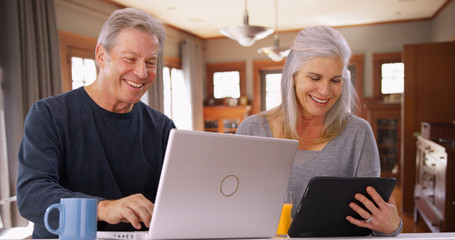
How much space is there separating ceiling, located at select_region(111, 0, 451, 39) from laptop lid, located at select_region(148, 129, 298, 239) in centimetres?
453

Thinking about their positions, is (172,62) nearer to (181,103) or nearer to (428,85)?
(181,103)

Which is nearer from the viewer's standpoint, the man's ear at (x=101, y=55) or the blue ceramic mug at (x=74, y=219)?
the blue ceramic mug at (x=74, y=219)

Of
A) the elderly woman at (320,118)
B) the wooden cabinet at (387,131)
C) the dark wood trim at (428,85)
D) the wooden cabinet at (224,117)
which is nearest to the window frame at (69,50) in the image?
the wooden cabinet at (224,117)

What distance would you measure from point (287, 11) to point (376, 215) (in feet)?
16.8

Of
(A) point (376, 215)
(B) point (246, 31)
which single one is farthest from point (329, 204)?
(B) point (246, 31)

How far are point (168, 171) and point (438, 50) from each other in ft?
14.9

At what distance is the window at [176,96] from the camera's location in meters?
7.16

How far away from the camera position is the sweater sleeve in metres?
1.14

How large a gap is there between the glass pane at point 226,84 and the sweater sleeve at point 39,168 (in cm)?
684

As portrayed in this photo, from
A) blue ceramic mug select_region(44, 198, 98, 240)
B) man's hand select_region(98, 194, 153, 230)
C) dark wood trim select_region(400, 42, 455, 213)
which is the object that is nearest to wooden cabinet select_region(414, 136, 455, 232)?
dark wood trim select_region(400, 42, 455, 213)

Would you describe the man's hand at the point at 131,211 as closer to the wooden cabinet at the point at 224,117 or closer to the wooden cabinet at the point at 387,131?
the wooden cabinet at the point at 387,131

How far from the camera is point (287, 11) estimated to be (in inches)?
231

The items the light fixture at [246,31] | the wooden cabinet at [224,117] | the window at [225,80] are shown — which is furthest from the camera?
the window at [225,80]

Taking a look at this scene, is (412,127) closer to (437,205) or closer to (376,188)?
(437,205)
